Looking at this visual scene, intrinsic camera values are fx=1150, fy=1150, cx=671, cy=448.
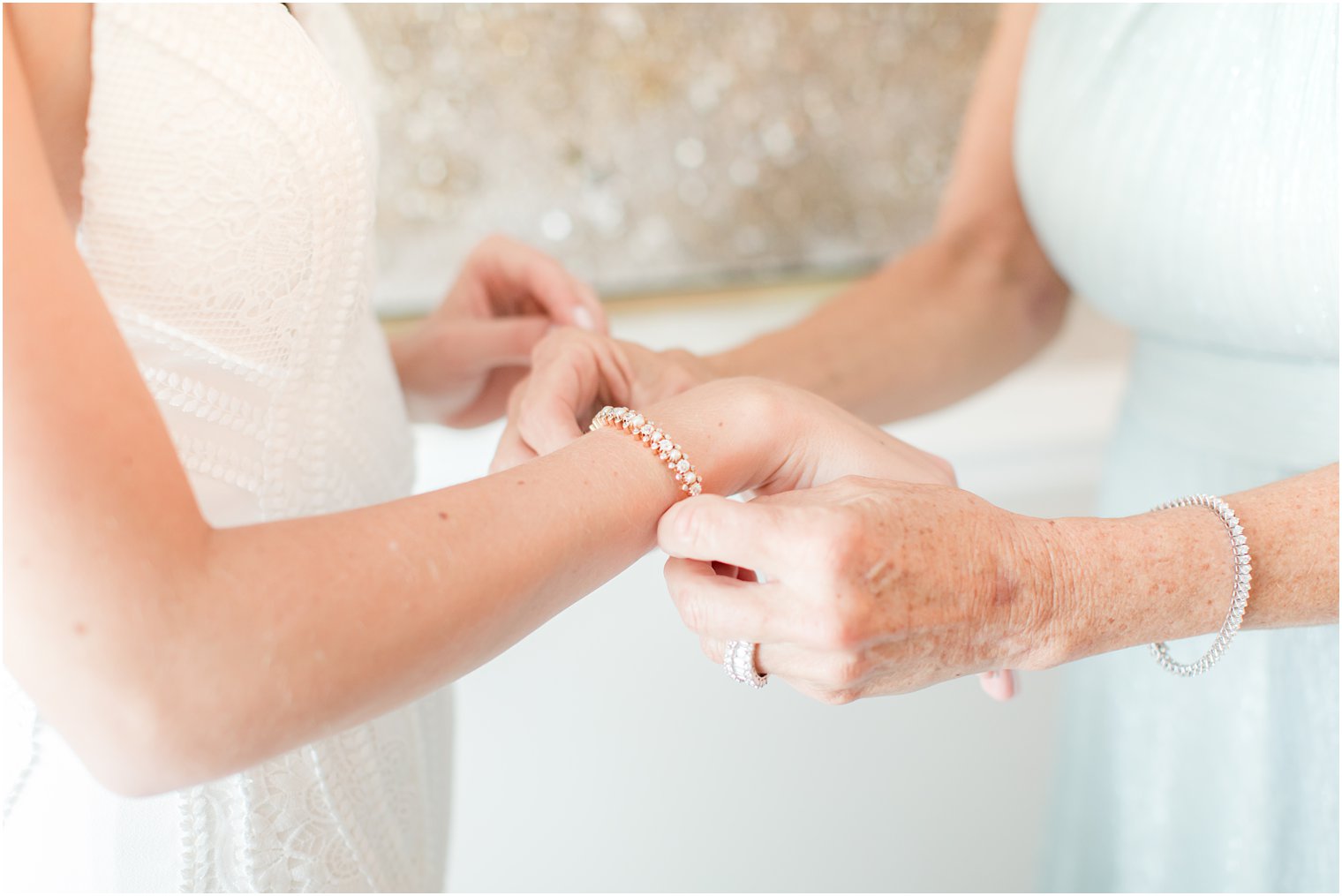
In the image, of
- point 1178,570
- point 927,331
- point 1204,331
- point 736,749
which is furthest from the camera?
point 736,749

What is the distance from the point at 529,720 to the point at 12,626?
1.11m

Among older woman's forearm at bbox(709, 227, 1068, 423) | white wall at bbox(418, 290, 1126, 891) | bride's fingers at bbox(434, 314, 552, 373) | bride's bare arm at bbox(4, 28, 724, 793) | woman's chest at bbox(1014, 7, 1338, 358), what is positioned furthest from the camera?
white wall at bbox(418, 290, 1126, 891)

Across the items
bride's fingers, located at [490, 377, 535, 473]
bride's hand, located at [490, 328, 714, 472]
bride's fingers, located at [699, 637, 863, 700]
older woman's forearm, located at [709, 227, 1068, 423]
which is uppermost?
older woman's forearm, located at [709, 227, 1068, 423]

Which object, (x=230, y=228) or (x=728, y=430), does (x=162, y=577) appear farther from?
(x=728, y=430)

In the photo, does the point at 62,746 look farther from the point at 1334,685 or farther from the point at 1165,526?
the point at 1334,685

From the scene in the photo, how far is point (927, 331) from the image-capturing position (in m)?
1.26

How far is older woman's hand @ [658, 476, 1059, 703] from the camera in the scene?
0.67 m

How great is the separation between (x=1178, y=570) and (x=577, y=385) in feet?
1.46

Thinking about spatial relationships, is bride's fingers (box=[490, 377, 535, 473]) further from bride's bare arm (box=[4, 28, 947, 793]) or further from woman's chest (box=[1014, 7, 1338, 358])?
woman's chest (box=[1014, 7, 1338, 358])

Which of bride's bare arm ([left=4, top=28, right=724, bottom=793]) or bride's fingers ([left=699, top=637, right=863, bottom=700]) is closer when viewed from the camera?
bride's bare arm ([left=4, top=28, right=724, bottom=793])

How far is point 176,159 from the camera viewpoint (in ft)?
2.32

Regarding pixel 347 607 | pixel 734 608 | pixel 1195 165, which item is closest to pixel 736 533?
pixel 734 608

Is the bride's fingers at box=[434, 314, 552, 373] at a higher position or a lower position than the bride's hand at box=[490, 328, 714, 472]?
higher

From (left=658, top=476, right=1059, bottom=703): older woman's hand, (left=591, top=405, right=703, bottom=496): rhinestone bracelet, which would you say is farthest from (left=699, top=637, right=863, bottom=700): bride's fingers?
(left=591, top=405, right=703, bottom=496): rhinestone bracelet
